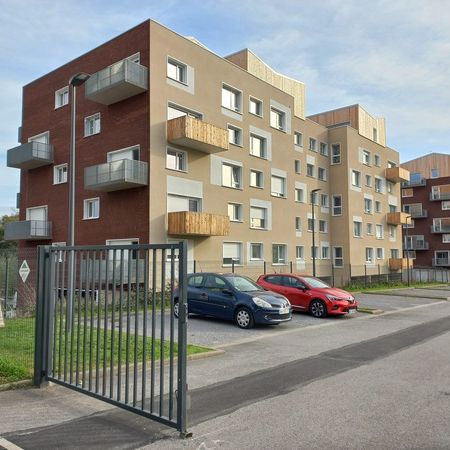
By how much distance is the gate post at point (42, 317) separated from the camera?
21.6 ft

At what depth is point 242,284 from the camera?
45.9ft

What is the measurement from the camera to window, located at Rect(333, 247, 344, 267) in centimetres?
4000

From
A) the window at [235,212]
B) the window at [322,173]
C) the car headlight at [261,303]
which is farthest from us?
the window at [322,173]

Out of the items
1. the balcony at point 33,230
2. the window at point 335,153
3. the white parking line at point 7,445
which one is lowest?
the white parking line at point 7,445

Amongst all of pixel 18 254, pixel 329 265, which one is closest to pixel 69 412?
pixel 18 254

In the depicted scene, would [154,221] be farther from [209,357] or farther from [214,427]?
[214,427]

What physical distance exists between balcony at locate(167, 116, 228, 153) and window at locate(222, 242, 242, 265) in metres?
5.75

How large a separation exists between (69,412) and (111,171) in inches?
766

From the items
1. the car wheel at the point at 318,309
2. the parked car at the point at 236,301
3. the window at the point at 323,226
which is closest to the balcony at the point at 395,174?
the window at the point at 323,226

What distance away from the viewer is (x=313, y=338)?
11.9m

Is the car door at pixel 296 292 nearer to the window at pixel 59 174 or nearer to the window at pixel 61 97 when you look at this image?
the window at pixel 59 174

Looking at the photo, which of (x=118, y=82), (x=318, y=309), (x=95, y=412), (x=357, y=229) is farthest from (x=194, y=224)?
(x=357, y=229)

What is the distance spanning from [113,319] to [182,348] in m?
1.23

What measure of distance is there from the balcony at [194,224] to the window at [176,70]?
24.4 ft
